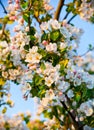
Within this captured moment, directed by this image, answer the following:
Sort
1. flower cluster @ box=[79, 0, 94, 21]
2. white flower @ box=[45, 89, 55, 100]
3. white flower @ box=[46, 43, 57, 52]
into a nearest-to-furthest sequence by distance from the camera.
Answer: white flower @ box=[45, 89, 55, 100], white flower @ box=[46, 43, 57, 52], flower cluster @ box=[79, 0, 94, 21]

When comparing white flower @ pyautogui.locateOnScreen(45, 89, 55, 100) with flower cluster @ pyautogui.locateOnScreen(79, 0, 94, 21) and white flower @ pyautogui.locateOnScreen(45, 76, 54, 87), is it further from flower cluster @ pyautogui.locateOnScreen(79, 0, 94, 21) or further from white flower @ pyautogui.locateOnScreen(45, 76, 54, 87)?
flower cluster @ pyautogui.locateOnScreen(79, 0, 94, 21)

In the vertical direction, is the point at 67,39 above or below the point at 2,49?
below

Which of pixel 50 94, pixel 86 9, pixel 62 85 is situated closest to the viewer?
pixel 62 85

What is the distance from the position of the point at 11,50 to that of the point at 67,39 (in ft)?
2.73

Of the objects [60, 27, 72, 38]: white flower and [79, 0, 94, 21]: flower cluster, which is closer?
[60, 27, 72, 38]: white flower

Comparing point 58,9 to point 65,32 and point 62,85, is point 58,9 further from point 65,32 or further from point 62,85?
point 62,85

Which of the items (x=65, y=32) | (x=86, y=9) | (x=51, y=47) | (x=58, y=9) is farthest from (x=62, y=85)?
(x=86, y=9)

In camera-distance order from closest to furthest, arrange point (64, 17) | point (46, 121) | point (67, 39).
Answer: point (67, 39), point (64, 17), point (46, 121)

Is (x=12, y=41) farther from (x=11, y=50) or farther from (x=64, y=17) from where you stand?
(x=64, y=17)

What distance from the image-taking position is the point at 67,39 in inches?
207

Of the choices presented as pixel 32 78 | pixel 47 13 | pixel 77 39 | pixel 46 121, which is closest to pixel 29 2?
pixel 47 13

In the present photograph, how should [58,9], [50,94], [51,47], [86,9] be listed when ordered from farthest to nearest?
1. [86,9]
2. [58,9]
3. [51,47]
4. [50,94]

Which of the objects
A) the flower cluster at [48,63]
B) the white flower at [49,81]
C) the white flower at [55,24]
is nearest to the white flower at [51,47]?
the flower cluster at [48,63]

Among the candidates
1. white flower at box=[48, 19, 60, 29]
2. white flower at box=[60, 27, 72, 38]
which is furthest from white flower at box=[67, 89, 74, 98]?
white flower at box=[48, 19, 60, 29]
